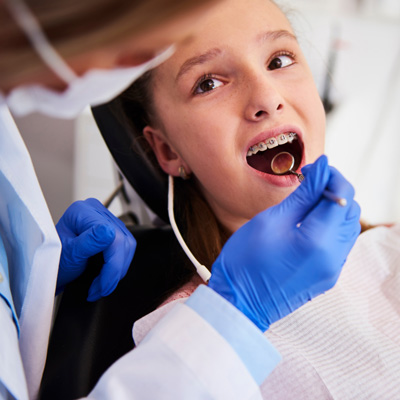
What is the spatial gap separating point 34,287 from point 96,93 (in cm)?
52

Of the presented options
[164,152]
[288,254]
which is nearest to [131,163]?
[164,152]

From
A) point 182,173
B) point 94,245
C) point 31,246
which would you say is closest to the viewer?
point 31,246

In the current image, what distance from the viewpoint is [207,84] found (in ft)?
3.67

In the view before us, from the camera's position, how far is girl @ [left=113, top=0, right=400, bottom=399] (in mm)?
937

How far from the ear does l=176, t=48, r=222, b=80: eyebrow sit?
0.64 ft

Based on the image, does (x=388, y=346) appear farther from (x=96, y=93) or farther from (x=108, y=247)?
Answer: (x=96, y=93)

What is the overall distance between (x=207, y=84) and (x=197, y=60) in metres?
0.06

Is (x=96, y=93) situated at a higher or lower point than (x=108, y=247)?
higher

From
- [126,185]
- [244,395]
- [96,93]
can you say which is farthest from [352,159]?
[96,93]

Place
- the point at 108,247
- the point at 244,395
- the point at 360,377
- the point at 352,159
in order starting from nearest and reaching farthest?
1. the point at 244,395
2. the point at 360,377
3. the point at 108,247
4. the point at 352,159

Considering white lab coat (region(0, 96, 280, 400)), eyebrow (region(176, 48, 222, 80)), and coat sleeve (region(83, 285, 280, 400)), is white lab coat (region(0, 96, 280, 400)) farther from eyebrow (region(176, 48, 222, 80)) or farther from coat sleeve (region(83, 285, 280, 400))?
eyebrow (region(176, 48, 222, 80))

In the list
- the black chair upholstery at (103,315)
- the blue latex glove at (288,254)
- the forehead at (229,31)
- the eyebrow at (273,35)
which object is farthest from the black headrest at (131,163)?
Result: the blue latex glove at (288,254)

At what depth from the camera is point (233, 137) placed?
1.07 m

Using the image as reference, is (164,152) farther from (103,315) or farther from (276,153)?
(103,315)
